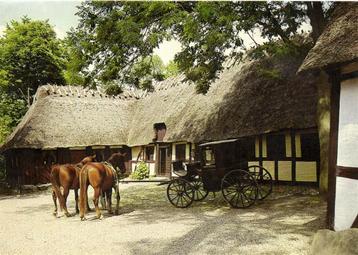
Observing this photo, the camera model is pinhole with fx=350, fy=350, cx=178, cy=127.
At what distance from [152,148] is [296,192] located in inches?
505

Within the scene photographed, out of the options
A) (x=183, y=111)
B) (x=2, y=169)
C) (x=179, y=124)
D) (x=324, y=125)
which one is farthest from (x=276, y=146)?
(x=2, y=169)

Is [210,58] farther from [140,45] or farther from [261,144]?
[261,144]

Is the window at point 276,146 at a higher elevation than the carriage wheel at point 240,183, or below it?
higher

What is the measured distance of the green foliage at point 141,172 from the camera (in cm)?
2242

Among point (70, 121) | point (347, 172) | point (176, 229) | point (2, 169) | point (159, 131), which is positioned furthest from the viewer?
point (2, 169)

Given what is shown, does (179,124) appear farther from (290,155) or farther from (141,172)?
(290,155)

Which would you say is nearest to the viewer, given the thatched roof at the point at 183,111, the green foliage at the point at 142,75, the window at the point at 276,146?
the green foliage at the point at 142,75

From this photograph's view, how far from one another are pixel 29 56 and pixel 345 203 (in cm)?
3071

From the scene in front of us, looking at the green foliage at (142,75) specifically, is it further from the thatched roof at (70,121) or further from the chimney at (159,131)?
the thatched roof at (70,121)

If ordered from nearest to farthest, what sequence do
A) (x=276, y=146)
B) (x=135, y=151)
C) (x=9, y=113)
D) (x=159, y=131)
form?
(x=276, y=146) < (x=159, y=131) < (x=135, y=151) < (x=9, y=113)

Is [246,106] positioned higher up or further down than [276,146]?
higher up

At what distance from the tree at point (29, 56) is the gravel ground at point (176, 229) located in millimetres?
22297

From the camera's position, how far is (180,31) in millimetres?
10094

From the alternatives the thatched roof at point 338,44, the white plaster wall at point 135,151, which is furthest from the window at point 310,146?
the white plaster wall at point 135,151
